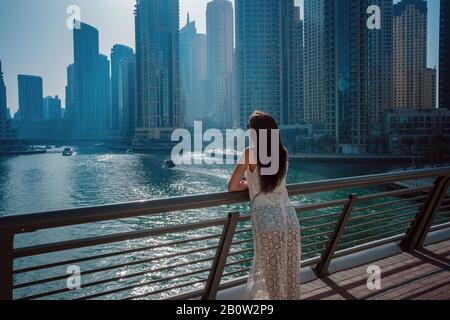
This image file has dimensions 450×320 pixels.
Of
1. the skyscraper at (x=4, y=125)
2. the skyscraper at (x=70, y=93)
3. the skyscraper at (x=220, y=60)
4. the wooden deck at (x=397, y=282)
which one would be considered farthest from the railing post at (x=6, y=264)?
the skyscraper at (x=70, y=93)

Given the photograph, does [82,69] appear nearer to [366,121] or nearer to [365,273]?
[366,121]

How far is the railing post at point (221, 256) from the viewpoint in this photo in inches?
98.2

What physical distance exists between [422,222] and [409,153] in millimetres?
64762

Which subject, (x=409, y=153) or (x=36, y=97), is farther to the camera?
(x=36, y=97)

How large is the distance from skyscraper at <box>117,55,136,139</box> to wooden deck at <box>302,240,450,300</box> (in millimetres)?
109232

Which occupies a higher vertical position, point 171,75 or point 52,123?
point 171,75

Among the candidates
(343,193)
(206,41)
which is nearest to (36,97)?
(206,41)

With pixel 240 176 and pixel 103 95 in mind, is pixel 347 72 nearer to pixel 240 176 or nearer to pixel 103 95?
pixel 240 176

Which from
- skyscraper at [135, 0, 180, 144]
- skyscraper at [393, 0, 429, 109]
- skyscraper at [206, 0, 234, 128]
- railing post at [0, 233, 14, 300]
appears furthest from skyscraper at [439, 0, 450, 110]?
railing post at [0, 233, 14, 300]

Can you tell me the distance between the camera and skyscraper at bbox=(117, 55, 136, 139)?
116m

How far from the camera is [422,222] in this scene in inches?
162

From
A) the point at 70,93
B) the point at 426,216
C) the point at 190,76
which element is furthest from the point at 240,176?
the point at 70,93

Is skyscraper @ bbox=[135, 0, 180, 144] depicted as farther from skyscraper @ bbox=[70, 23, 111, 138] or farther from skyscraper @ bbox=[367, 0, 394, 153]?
skyscraper @ bbox=[367, 0, 394, 153]

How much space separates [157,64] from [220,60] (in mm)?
24618
